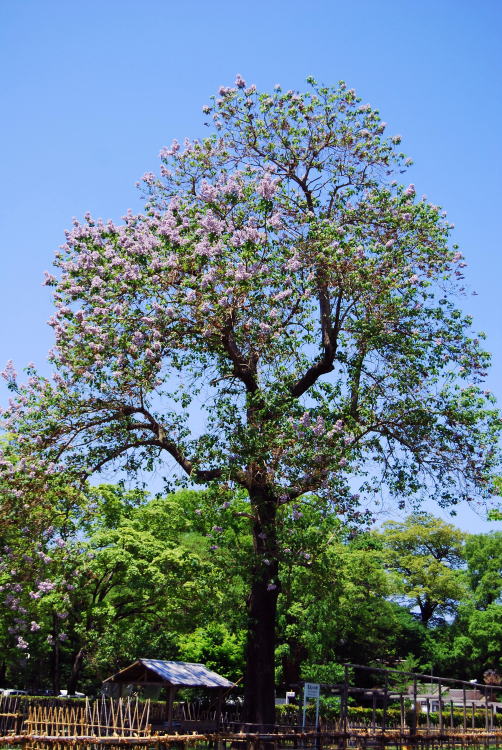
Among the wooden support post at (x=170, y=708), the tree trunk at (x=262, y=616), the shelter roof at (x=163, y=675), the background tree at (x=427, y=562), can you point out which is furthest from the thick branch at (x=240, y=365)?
the background tree at (x=427, y=562)

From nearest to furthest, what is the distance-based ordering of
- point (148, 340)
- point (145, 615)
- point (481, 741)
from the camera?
point (148, 340) → point (481, 741) → point (145, 615)

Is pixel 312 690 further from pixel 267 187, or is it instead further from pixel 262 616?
pixel 267 187

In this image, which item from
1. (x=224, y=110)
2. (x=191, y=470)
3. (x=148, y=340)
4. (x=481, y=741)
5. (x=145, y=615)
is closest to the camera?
(x=148, y=340)

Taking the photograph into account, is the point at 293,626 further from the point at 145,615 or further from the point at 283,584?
the point at 283,584

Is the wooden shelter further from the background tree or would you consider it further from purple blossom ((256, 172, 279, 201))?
the background tree

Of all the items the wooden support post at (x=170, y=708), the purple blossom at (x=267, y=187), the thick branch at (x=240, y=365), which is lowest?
the wooden support post at (x=170, y=708)

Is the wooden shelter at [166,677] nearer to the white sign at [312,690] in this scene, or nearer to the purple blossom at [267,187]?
the white sign at [312,690]

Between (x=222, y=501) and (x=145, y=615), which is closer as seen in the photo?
(x=222, y=501)

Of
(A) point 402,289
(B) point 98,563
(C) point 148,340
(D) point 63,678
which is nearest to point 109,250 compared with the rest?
(C) point 148,340

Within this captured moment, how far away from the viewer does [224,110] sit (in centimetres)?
2036

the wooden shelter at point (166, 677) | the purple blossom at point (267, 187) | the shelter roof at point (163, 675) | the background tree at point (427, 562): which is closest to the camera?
the purple blossom at point (267, 187)

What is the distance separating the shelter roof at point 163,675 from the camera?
2164 centimetres

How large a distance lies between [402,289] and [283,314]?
10.1ft

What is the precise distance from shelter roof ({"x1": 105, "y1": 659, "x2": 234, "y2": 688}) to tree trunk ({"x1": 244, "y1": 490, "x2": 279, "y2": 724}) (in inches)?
148
